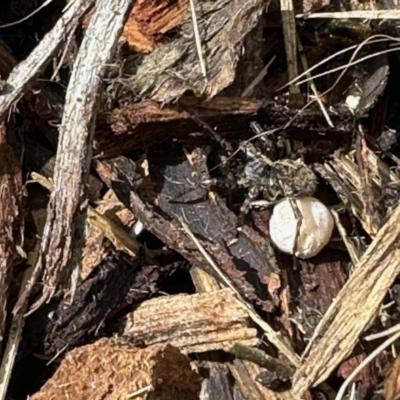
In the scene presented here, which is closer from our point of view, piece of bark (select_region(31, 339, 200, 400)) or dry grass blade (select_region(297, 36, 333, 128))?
piece of bark (select_region(31, 339, 200, 400))

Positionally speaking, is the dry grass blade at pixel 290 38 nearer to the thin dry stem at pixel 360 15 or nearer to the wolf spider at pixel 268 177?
the thin dry stem at pixel 360 15

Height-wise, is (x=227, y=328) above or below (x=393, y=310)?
above

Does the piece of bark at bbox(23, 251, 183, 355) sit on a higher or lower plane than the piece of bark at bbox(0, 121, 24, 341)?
lower

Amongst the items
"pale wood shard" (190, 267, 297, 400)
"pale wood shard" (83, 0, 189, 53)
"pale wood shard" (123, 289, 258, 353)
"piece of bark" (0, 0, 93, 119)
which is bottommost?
"pale wood shard" (190, 267, 297, 400)

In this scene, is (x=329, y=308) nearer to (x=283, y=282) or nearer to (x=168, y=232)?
(x=283, y=282)

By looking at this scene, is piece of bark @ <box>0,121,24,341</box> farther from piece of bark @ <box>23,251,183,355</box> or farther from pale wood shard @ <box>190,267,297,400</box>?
pale wood shard @ <box>190,267,297,400</box>

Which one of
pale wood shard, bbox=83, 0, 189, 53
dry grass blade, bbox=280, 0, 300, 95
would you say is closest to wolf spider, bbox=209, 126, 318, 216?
dry grass blade, bbox=280, 0, 300, 95

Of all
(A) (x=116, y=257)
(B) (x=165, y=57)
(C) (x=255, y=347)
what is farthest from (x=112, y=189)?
(C) (x=255, y=347)

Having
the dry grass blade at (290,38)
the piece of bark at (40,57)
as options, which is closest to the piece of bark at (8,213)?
the piece of bark at (40,57)
